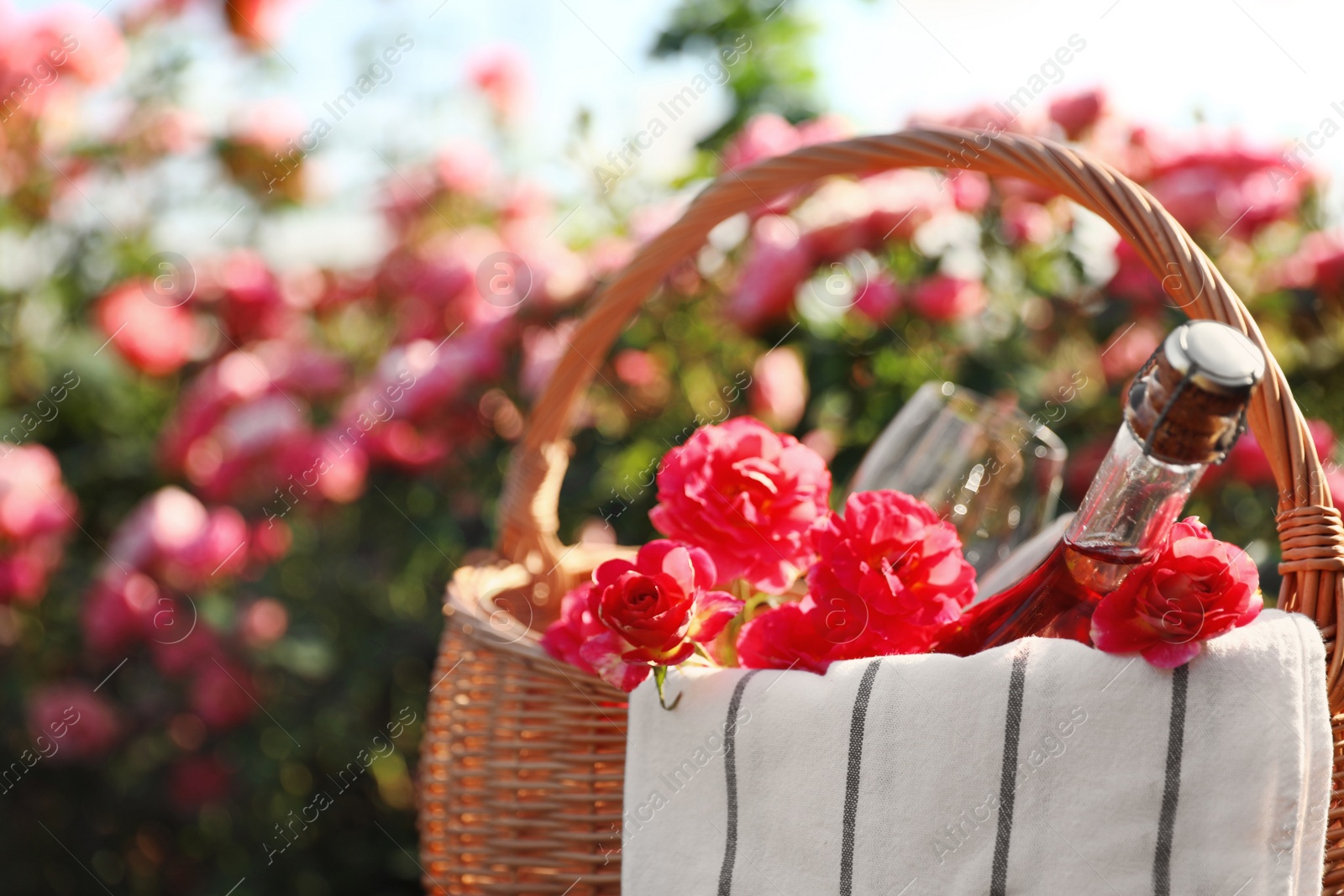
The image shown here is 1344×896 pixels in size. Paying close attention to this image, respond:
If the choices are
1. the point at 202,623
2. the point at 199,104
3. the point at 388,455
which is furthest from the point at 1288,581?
the point at 199,104

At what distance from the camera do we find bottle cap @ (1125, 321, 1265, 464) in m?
0.33

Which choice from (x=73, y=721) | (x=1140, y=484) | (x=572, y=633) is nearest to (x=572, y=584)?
(x=572, y=633)

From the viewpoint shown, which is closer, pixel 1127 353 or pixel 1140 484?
pixel 1140 484

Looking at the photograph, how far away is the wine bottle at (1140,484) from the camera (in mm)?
333

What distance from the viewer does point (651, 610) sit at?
0.42m

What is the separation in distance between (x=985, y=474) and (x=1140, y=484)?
0.79 ft

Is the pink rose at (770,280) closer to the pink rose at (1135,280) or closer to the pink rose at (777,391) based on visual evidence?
the pink rose at (777,391)

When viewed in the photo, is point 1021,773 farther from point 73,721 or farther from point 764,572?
point 73,721

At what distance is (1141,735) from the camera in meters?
0.38

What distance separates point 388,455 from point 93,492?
0.61m

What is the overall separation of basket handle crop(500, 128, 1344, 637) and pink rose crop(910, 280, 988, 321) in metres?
0.33

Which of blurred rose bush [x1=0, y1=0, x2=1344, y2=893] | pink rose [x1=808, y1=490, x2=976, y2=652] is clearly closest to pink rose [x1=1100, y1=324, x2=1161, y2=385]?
blurred rose bush [x1=0, y1=0, x2=1344, y2=893]

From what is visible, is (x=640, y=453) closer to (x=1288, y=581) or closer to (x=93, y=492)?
(x=1288, y=581)

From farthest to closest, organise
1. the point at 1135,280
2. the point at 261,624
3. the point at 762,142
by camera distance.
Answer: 1. the point at 261,624
2. the point at 762,142
3. the point at 1135,280
